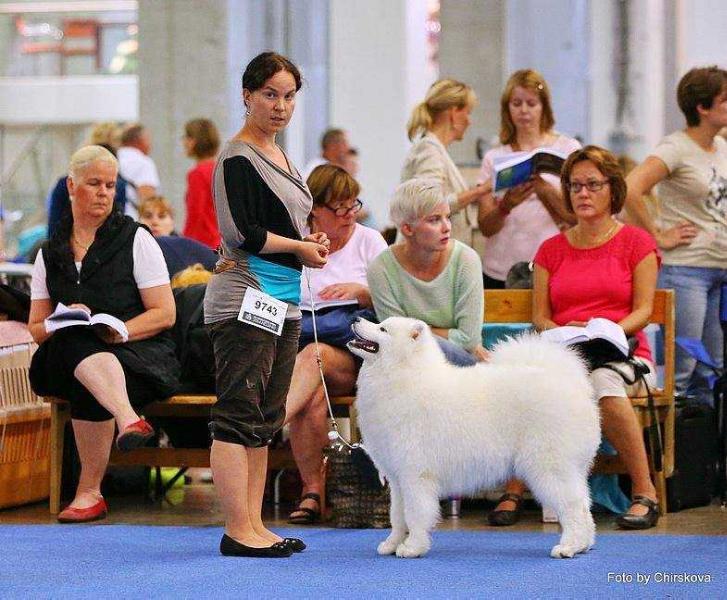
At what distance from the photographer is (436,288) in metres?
5.21

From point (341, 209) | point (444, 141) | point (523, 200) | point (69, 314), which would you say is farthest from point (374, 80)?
point (69, 314)

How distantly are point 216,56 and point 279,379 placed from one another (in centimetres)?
754

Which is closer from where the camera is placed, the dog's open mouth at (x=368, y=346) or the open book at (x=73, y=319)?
the dog's open mouth at (x=368, y=346)

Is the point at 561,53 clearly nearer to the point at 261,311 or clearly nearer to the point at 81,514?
the point at 81,514

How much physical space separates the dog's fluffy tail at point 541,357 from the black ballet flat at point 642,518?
77 centimetres

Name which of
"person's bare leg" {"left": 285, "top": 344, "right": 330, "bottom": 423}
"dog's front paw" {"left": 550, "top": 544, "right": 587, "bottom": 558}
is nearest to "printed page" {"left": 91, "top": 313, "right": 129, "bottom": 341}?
"person's bare leg" {"left": 285, "top": 344, "right": 330, "bottom": 423}

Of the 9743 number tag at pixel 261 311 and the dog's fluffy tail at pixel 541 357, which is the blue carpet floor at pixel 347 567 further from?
the 9743 number tag at pixel 261 311

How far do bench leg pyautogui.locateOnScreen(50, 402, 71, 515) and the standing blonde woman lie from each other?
1.89 meters

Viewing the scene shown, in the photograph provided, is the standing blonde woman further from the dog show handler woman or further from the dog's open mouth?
the dog show handler woman

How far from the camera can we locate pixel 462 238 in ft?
21.0

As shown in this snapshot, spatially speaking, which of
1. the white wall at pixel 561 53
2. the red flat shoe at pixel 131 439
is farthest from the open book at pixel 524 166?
the white wall at pixel 561 53

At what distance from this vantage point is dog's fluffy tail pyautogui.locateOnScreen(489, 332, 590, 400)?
4504 millimetres

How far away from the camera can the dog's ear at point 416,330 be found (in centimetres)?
443

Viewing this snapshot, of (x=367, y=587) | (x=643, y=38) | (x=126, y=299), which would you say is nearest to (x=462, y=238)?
(x=126, y=299)
